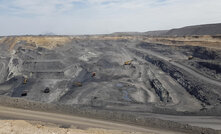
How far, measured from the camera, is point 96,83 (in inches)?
1574

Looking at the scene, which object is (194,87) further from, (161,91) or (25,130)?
(25,130)

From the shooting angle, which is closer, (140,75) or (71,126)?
(71,126)

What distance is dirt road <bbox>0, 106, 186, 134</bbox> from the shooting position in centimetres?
1850

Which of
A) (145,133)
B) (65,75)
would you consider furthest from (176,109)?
(65,75)

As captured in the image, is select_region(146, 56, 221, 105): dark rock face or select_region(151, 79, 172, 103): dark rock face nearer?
select_region(146, 56, 221, 105): dark rock face

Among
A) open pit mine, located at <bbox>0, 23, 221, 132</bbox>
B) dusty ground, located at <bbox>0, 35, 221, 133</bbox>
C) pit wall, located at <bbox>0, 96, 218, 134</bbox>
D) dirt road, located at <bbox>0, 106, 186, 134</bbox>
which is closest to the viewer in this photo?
dirt road, located at <bbox>0, 106, 186, 134</bbox>

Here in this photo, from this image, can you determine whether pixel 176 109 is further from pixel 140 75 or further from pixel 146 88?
pixel 140 75

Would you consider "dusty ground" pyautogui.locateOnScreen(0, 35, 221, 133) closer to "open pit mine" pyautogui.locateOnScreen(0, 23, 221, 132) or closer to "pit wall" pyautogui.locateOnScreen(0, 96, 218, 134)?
"open pit mine" pyautogui.locateOnScreen(0, 23, 221, 132)

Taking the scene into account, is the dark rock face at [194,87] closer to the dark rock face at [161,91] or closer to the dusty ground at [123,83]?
the dusty ground at [123,83]

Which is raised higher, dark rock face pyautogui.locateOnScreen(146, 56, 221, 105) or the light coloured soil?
the light coloured soil

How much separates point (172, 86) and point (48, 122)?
82.2 feet

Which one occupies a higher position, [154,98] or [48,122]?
[48,122]

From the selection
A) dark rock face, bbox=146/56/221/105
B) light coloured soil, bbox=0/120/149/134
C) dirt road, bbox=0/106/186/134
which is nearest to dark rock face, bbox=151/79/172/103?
dark rock face, bbox=146/56/221/105

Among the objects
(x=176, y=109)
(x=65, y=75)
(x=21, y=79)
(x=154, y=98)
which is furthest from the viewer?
(x=65, y=75)
